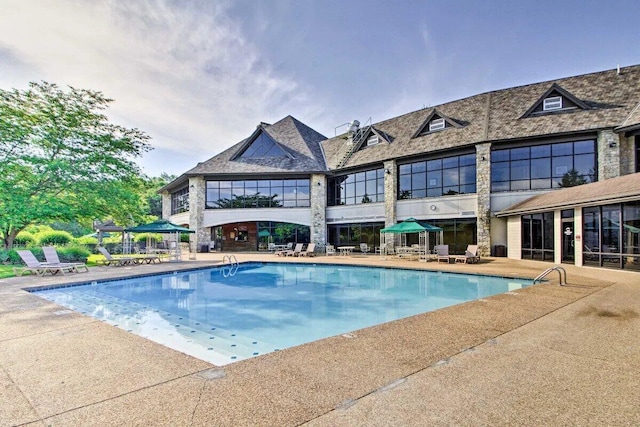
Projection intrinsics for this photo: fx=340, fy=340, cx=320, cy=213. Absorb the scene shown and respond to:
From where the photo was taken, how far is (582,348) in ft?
14.7

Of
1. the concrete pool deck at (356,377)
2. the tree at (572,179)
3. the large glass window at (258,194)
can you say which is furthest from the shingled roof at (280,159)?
the concrete pool deck at (356,377)

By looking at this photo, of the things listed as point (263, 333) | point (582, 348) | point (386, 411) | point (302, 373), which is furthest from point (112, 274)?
point (582, 348)

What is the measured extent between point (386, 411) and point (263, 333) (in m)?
4.71

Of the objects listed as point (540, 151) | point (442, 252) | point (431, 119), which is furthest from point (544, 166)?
point (431, 119)

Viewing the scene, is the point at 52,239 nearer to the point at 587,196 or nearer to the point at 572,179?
the point at 587,196

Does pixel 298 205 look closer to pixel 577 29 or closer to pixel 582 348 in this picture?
pixel 577 29

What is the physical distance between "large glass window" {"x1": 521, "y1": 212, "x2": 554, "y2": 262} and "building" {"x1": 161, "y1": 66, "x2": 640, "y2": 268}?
0.05 m

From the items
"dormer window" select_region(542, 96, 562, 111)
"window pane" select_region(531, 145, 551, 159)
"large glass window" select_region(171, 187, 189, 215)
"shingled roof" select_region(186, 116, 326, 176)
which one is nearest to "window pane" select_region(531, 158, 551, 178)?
"window pane" select_region(531, 145, 551, 159)

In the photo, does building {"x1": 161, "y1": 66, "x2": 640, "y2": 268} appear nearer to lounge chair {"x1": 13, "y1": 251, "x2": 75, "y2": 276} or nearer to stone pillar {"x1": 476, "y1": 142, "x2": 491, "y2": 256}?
stone pillar {"x1": 476, "y1": 142, "x2": 491, "y2": 256}

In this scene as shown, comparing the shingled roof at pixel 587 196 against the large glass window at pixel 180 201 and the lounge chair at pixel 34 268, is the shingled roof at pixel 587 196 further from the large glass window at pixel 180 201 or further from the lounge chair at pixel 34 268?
the large glass window at pixel 180 201

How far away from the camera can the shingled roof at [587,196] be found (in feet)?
37.2

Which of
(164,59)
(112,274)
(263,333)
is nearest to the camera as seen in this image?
(263,333)

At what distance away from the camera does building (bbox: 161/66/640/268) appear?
1642 centimetres

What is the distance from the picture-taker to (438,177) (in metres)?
20.8
